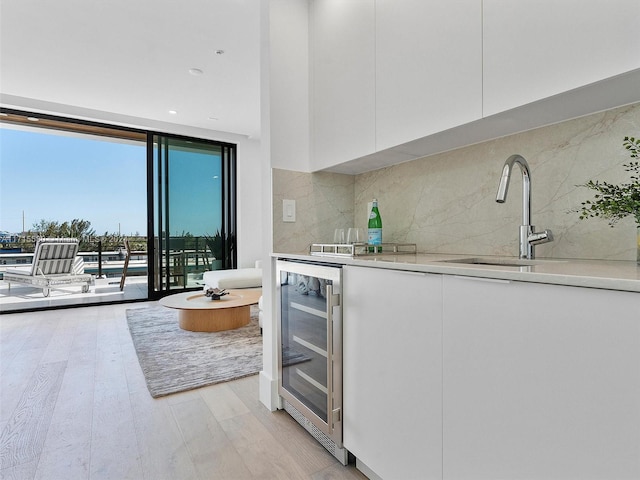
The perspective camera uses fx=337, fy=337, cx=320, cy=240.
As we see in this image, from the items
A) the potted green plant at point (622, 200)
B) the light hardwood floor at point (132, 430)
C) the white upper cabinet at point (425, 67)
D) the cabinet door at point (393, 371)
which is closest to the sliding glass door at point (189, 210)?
the light hardwood floor at point (132, 430)

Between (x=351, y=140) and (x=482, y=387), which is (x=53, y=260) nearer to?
(x=351, y=140)

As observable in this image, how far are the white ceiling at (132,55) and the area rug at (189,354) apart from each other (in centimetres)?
276

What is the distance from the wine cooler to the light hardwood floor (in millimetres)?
136

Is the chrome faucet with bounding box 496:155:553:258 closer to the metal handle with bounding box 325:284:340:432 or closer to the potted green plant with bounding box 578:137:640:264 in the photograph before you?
the potted green plant with bounding box 578:137:640:264

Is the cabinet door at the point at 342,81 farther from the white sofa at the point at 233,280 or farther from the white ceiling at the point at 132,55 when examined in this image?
the white sofa at the point at 233,280

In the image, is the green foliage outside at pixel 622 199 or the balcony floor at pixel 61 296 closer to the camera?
the green foliage outside at pixel 622 199

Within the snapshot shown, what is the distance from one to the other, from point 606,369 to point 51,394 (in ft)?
9.06

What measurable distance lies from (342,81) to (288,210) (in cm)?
77

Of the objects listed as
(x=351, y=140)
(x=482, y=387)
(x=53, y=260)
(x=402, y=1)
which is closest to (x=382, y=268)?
(x=482, y=387)

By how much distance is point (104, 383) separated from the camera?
227 cm

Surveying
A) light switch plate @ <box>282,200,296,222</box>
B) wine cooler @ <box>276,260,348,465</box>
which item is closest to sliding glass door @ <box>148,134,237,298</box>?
light switch plate @ <box>282,200,296,222</box>

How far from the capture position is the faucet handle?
1.23m

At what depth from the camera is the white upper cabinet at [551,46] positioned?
88 centimetres

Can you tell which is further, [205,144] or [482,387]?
[205,144]
